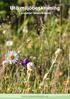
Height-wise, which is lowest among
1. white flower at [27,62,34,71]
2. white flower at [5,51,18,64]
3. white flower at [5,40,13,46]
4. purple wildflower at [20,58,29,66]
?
white flower at [27,62,34,71]

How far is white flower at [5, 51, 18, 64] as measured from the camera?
17.4 feet

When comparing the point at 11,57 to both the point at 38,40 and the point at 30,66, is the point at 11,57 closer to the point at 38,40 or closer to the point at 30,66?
the point at 30,66

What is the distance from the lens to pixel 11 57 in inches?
210

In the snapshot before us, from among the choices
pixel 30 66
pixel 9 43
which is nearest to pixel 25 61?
pixel 30 66

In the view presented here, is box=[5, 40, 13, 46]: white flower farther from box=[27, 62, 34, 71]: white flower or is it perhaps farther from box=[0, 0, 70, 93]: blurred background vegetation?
box=[27, 62, 34, 71]: white flower

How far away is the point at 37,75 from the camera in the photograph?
5.33 metres

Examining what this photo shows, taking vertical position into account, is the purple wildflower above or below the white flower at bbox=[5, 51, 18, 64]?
below

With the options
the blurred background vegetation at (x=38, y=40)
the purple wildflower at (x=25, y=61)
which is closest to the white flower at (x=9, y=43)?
the blurred background vegetation at (x=38, y=40)

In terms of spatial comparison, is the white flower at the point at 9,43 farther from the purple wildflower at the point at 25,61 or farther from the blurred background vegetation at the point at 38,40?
the purple wildflower at the point at 25,61

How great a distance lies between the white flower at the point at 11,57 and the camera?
5.31m

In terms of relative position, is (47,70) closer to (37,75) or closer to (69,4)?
(37,75)

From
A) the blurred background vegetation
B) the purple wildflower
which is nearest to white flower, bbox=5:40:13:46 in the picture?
the blurred background vegetation

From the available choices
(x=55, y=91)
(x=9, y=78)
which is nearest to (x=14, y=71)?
(x=9, y=78)

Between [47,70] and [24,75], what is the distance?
0.23 m
